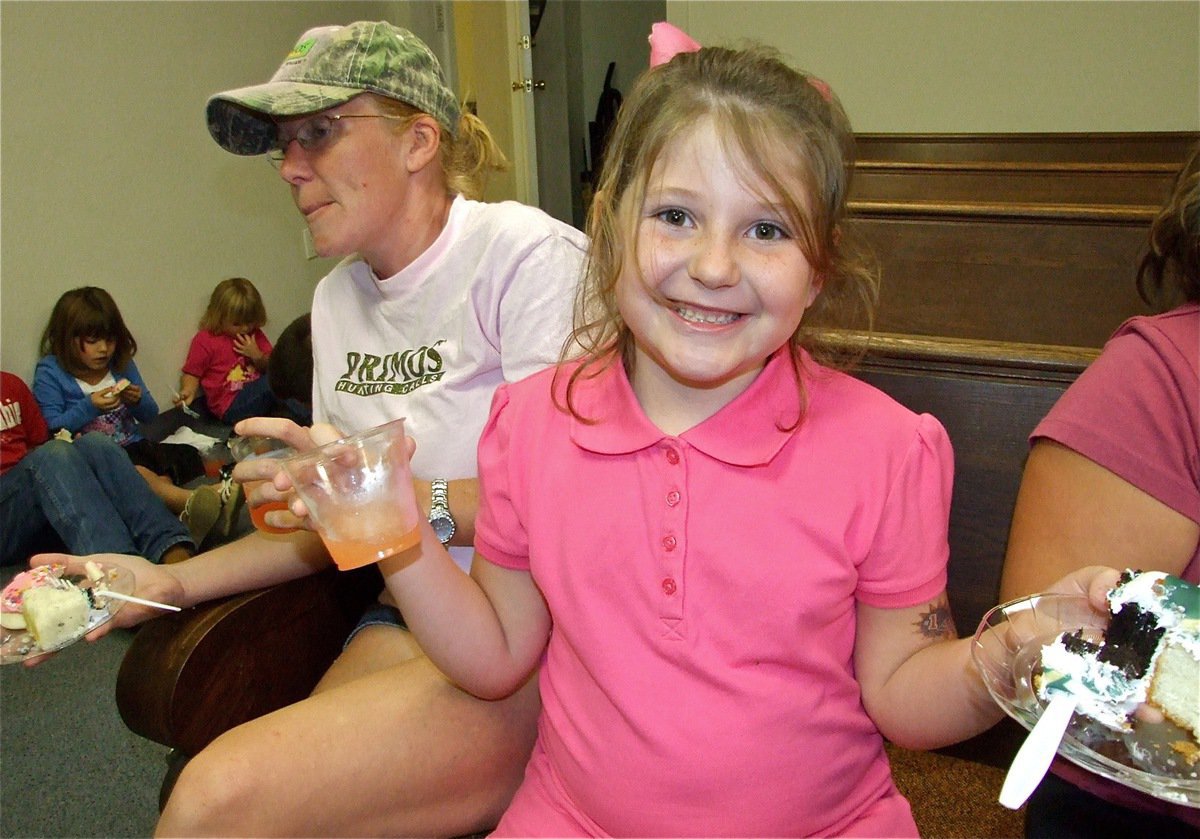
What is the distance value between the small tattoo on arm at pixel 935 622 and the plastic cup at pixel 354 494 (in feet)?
1.75

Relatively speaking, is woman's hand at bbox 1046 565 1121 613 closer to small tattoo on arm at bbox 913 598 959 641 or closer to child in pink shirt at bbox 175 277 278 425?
small tattoo on arm at bbox 913 598 959 641

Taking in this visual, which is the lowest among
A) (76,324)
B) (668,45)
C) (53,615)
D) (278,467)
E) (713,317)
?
(76,324)

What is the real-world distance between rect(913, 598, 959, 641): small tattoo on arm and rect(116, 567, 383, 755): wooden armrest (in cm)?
85

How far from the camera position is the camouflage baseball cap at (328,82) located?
1.37 meters

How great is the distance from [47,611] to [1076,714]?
3.67ft

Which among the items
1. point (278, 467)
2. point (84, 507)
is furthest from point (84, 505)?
point (278, 467)

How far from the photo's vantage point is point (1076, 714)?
0.74 m

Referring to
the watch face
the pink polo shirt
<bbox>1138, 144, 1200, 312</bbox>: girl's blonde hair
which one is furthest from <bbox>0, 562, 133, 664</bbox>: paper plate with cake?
<bbox>1138, 144, 1200, 312</bbox>: girl's blonde hair

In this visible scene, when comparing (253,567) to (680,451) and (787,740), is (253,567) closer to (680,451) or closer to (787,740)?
→ (680,451)

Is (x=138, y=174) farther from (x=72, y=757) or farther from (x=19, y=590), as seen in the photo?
(x=19, y=590)

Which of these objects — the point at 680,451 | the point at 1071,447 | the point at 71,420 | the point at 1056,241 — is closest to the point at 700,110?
the point at 680,451

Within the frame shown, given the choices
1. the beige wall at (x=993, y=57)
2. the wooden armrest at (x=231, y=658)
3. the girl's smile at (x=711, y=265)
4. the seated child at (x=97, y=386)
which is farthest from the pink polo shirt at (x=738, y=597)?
the beige wall at (x=993, y=57)

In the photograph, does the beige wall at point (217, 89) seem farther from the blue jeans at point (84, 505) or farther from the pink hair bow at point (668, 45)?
the pink hair bow at point (668, 45)

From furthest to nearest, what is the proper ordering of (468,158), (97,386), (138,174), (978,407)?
(138,174), (97,386), (468,158), (978,407)
